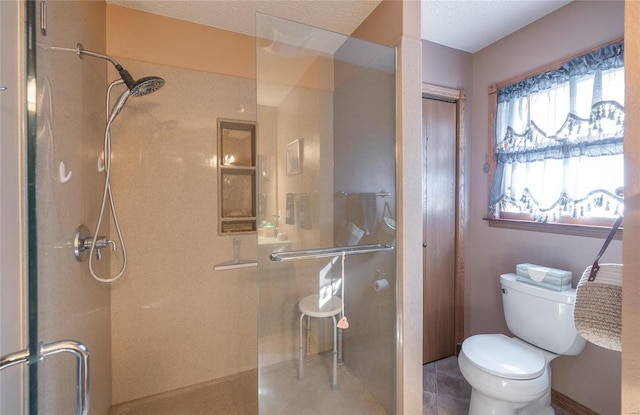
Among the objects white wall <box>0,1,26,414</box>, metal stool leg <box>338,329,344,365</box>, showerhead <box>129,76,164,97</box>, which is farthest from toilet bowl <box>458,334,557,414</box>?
showerhead <box>129,76,164,97</box>

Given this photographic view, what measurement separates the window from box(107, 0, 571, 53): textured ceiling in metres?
0.42

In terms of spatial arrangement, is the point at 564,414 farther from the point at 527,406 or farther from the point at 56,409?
the point at 56,409

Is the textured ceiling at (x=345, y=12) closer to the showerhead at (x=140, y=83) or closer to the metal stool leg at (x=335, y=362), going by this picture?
the showerhead at (x=140, y=83)

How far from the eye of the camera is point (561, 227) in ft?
5.66

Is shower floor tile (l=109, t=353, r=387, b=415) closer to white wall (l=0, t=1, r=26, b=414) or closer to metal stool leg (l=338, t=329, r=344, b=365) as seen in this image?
metal stool leg (l=338, t=329, r=344, b=365)

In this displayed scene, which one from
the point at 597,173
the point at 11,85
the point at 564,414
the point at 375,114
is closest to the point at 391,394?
the point at 564,414

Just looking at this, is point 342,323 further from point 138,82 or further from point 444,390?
point 138,82

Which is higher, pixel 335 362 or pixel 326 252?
pixel 326 252

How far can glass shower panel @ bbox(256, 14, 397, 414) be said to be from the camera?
1390mm

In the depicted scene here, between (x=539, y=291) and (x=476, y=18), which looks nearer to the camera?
(x=539, y=291)

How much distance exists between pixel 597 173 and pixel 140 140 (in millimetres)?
2723

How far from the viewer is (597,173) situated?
1.57m

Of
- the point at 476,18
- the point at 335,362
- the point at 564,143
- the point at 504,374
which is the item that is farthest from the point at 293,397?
the point at 476,18

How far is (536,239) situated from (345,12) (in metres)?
1.94
